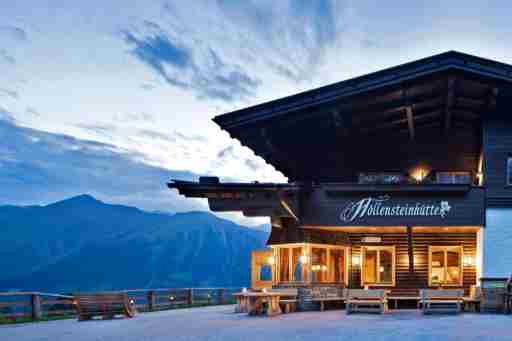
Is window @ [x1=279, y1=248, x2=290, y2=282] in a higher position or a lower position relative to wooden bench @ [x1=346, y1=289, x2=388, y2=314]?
higher

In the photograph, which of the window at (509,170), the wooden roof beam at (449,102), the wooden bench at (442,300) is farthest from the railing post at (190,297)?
the window at (509,170)

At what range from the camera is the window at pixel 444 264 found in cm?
2120

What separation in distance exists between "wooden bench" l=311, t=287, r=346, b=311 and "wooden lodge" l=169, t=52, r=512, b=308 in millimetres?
332

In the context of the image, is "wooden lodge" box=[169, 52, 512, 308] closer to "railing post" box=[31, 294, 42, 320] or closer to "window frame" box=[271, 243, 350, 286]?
"window frame" box=[271, 243, 350, 286]

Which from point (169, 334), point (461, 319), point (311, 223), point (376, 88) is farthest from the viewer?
point (311, 223)

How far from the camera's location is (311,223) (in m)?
19.0

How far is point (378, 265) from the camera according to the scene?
2178 centimetres

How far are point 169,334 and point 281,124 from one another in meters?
10.2

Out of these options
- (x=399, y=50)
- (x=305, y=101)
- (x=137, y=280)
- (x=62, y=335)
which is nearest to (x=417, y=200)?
(x=305, y=101)

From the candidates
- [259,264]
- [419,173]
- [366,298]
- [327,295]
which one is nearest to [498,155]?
[419,173]

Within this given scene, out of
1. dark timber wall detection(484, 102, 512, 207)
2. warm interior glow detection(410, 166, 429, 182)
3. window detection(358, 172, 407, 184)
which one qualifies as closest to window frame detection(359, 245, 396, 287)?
warm interior glow detection(410, 166, 429, 182)

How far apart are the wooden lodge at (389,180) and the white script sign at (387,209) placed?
0.11ft

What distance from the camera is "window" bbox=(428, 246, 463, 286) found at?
2120 cm

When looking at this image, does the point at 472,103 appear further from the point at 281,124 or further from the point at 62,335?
the point at 62,335
